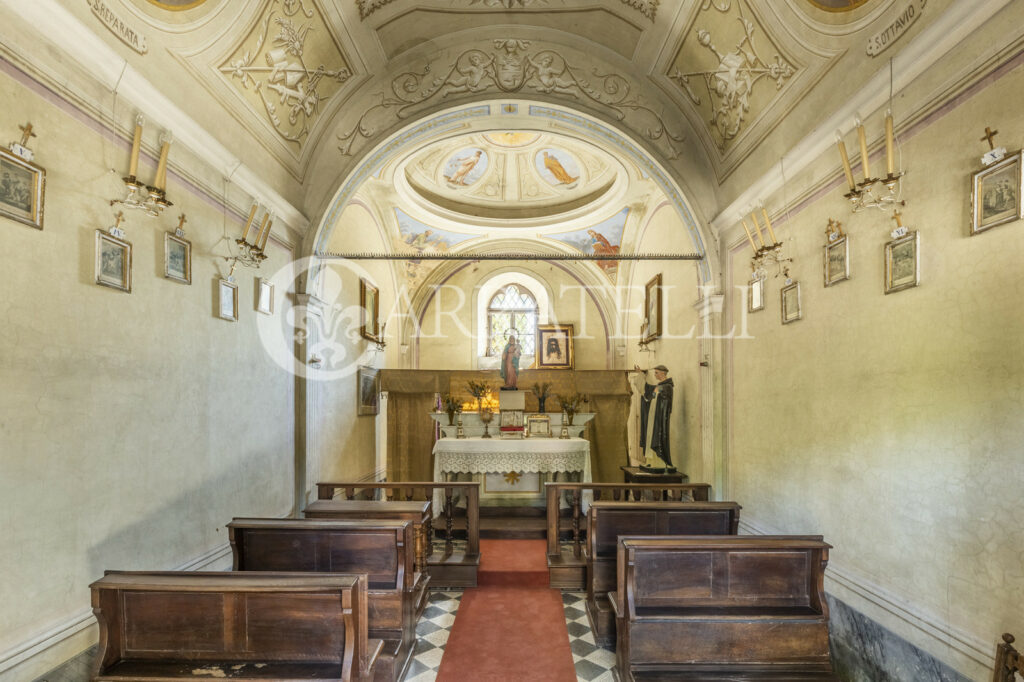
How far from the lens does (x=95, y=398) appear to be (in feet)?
12.5

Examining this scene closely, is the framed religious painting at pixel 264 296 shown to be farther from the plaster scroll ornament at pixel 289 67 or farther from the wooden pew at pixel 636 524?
the wooden pew at pixel 636 524

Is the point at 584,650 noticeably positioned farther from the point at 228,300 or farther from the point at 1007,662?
the point at 228,300

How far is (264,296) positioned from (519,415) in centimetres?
478

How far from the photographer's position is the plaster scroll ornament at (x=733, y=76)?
18.4ft

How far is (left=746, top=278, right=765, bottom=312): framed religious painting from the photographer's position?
20.5 feet

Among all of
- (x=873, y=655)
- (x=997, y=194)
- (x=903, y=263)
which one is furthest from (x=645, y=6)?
(x=873, y=655)

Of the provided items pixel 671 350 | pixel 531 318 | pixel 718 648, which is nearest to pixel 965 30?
pixel 718 648

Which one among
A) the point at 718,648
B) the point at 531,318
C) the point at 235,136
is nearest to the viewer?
the point at 718,648

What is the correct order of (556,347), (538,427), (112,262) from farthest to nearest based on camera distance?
(556,347), (538,427), (112,262)

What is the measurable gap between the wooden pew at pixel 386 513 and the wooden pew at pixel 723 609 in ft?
7.35

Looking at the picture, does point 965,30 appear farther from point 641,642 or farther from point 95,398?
point 95,398

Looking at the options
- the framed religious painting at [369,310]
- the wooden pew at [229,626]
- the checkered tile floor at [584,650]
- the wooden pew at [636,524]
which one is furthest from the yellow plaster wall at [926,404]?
the framed religious painting at [369,310]

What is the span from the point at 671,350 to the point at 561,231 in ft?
15.2

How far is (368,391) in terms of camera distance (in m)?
11.1
